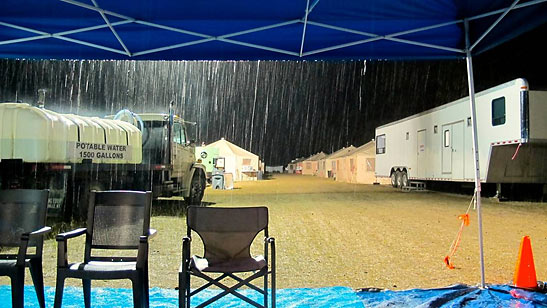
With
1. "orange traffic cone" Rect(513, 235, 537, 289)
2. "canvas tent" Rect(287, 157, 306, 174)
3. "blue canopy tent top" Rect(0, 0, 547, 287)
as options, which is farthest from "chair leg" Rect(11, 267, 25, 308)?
"canvas tent" Rect(287, 157, 306, 174)

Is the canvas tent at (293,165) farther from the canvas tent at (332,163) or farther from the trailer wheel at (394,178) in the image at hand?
the trailer wheel at (394,178)

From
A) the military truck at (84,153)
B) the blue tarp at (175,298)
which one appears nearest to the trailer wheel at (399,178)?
the military truck at (84,153)

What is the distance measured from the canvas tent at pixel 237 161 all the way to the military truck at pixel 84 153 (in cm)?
1264

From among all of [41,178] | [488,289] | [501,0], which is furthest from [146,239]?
[41,178]

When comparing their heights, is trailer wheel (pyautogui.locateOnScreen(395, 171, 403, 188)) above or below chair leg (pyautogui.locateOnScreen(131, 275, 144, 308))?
above

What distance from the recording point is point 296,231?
701cm

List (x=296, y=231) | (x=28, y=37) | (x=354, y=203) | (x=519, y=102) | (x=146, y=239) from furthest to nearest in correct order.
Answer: (x=354, y=203), (x=519, y=102), (x=296, y=231), (x=28, y=37), (x=146, y=239)

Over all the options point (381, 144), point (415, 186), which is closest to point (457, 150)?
point (415, 186)

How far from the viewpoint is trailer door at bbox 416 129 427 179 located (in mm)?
14055

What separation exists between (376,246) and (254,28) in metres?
3.31

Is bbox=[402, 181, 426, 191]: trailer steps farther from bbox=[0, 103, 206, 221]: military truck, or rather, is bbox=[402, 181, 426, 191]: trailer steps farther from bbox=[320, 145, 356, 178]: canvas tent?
bbox=[320, 145, 356, 178]: canvas tent

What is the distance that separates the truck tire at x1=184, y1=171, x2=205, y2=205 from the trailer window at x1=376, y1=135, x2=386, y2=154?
9025 mm

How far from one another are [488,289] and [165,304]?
239cm

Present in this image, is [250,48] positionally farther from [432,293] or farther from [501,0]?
[432,293]
